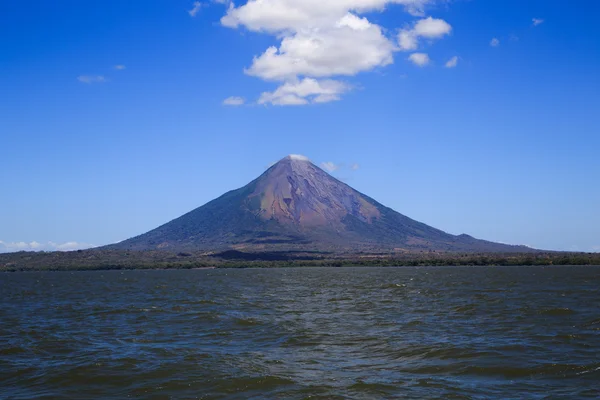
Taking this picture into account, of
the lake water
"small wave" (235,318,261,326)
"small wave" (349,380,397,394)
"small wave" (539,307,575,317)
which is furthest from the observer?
"small wave" (539,307,575,317)

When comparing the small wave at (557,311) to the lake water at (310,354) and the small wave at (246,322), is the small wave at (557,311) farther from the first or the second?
the small wave at (246,322)

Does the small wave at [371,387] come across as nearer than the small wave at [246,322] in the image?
Yes

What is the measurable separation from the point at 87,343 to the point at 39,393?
10.6m

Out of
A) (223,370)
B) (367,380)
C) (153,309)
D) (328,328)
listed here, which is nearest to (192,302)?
(153,309)

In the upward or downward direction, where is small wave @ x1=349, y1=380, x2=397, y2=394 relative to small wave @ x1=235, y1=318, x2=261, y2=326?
upward

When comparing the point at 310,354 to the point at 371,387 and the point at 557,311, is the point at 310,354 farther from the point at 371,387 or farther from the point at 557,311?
the point at 557,311

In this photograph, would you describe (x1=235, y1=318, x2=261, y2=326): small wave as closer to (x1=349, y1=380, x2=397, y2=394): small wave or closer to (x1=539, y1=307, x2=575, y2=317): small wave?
(x1=349, y1=380, x2=397, y2=394): small wave

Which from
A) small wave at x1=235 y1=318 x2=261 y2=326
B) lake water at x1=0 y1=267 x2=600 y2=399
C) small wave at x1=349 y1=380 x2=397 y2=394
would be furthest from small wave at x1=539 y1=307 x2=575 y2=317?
small wave at x1=349 y1=380 x2=397 y2=394

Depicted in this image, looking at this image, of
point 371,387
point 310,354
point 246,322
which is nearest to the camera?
point 371,387

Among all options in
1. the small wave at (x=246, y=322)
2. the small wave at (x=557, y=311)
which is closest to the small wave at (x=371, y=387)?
the small wave at (x=246, y=322)

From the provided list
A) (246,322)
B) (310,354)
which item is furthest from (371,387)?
(246,322)

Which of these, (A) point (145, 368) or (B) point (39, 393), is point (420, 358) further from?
(B) point (39, 393)

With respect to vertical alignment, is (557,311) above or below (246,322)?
above

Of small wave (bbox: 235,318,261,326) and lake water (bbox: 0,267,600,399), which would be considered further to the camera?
small wave (bbox: 235,318,261,326)
